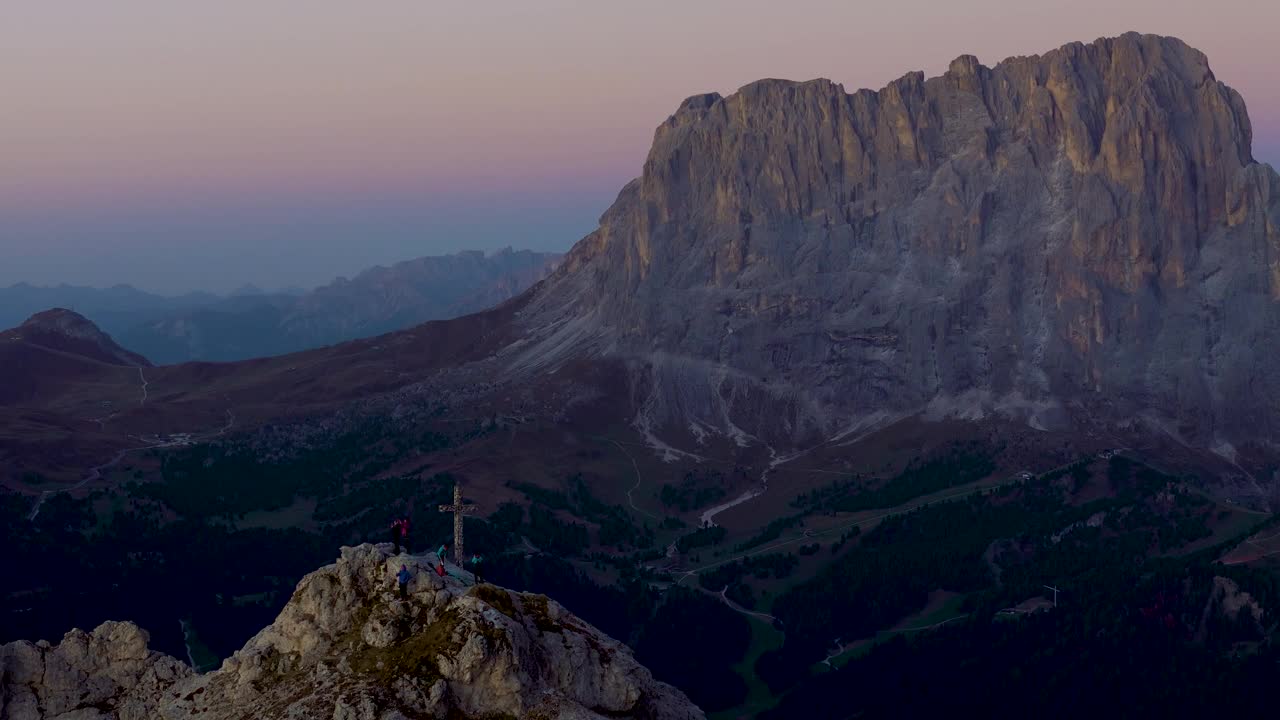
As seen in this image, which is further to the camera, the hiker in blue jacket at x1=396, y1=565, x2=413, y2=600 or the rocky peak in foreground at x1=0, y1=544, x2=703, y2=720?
the hiker in blue jacket at x1=396, y1=565, x2=413, y2=600

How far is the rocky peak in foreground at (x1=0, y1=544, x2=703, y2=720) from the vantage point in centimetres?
4906

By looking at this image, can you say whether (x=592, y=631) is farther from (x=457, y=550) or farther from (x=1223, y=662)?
(x=1223, y=662)

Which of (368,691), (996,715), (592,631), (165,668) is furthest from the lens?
(996,715)

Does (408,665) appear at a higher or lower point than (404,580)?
lower

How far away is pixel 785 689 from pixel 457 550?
13966 centimetres

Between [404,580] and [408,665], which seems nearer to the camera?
[408,665]

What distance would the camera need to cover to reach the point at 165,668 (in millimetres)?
58969

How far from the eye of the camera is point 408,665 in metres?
49.8

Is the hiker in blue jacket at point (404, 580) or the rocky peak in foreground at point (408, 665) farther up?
the hiker in blue jacket at point (404, 580)

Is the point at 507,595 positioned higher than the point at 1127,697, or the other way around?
the point at 507,595

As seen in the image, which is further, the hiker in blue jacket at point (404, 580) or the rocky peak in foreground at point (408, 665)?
the hiker in blue jacket at point (404, 580)

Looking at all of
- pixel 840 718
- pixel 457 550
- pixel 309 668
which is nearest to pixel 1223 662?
pixel 840 718

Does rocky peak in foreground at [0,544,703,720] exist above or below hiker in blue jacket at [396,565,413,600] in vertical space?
below

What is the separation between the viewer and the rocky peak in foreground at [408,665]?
161 ft
